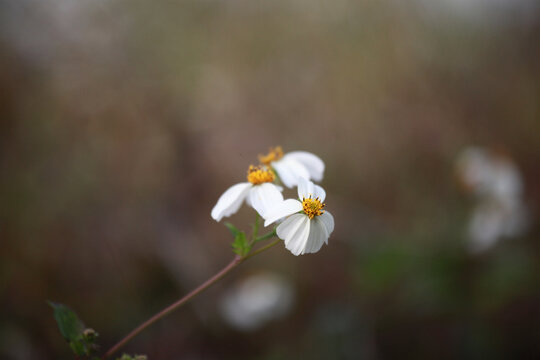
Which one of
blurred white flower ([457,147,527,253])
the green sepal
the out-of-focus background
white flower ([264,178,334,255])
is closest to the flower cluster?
white flower ([264,178,334,255])

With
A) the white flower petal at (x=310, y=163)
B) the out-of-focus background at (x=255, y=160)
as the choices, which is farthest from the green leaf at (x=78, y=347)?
the out-of-focus background at (x=255, y=160)

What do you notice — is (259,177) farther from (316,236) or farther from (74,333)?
(74,333)

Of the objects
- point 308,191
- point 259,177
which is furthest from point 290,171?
point 308,191

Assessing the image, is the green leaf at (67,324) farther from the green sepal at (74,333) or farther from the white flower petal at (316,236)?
the white flower petal at (316,236)

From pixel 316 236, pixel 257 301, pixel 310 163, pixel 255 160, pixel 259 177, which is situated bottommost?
pixel 316 236

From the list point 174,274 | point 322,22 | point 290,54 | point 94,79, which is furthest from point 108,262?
point 322,22

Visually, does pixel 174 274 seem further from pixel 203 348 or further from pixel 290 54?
pixel 290 54
